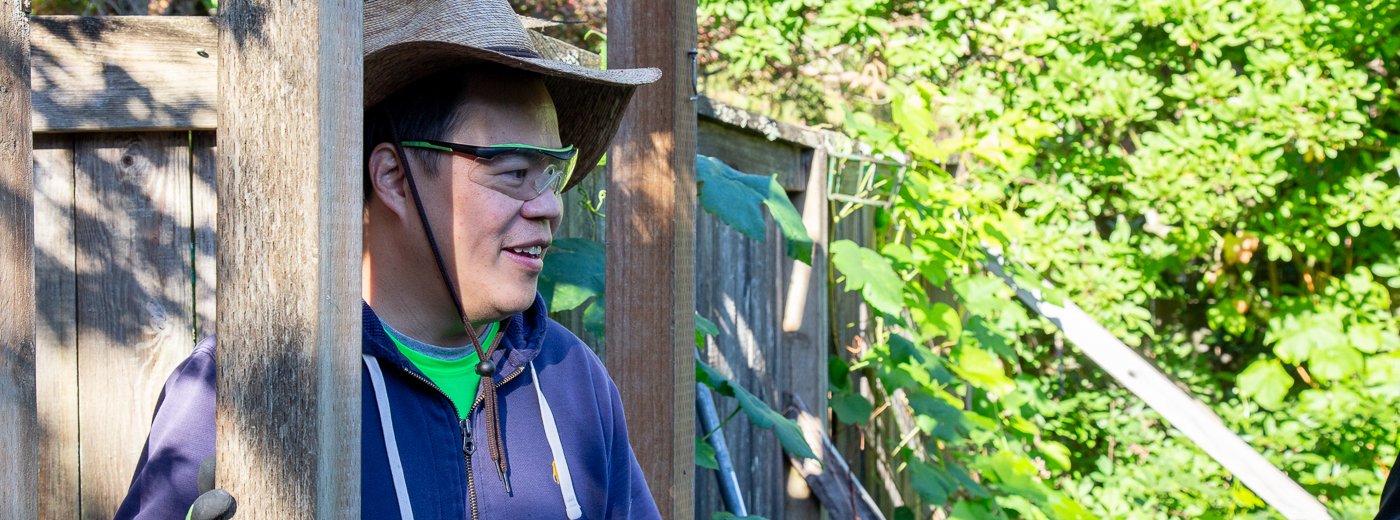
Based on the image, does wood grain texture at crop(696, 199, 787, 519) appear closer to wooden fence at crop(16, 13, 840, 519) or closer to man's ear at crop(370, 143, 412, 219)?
wooden fence at crop(16, 13, 840, 519)

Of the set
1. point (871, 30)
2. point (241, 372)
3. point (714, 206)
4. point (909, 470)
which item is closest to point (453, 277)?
point (241, 372)

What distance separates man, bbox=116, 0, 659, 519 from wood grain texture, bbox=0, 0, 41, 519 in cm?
39

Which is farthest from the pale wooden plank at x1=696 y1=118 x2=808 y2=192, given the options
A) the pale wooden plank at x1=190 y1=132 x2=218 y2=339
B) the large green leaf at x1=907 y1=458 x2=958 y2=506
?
the pale wooden plank at x1=190 y1=132 x2=218 y2=339

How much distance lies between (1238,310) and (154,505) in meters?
5.48

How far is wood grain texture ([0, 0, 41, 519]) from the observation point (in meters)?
1.28

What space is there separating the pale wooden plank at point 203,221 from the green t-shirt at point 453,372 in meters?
0.67

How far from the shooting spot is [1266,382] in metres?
5.48

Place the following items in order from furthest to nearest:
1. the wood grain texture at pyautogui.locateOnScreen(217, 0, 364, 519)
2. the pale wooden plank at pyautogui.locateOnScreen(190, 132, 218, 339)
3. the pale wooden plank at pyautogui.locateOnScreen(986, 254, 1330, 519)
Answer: the pale wooden plank at pyautogui.locateOnScreen(986, 254, 1330, 519) → the pale wooden plank at pyautogui.locateOnScreen(190, 132, 218, 339) → the wood grain texture at pyautogui.locateOnScreen(217, 0, 364, 519)

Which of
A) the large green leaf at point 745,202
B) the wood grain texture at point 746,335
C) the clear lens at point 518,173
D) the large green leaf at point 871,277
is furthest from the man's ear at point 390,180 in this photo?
the large green leaf at point 871,277

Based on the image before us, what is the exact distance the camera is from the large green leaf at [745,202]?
2602 mm

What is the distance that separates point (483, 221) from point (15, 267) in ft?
1.88

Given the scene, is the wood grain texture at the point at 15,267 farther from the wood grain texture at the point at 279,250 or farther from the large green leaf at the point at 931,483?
the large green leaf at the point at 931,483

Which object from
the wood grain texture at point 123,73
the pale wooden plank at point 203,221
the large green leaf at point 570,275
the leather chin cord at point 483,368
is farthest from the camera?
the large green leaf at point 570,275

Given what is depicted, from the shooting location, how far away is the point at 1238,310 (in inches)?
235
